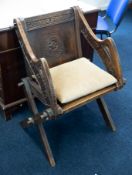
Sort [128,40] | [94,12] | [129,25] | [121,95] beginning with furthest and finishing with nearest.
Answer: [129,25]
[128,40]
[121,95]
[94,12]

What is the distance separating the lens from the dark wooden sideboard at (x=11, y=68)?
1.37 metres

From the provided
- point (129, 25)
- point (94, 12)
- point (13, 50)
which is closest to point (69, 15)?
point (94, 12)

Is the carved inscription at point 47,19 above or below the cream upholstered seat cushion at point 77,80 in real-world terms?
above

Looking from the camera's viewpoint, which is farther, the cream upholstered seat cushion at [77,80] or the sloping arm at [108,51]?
the sloping arm at [108,51]

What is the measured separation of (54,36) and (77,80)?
0.32 metres

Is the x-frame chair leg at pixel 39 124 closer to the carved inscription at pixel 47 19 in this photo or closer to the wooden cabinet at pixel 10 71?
the wooden cabinet at pixel 10 71

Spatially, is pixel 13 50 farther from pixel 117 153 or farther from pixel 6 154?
pixel 117 153

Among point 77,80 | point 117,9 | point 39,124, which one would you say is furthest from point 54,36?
point 117,9

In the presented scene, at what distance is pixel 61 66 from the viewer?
1.45 metres

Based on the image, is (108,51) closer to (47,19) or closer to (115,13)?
(47,19)

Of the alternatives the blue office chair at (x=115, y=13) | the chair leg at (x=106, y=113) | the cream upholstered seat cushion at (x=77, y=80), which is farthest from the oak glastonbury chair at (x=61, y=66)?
the blue office chair at (x=115, y=13)

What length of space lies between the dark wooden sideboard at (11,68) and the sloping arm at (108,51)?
0.49 feet

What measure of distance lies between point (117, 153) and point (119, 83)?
1.45 feet

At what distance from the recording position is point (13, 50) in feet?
4.66
